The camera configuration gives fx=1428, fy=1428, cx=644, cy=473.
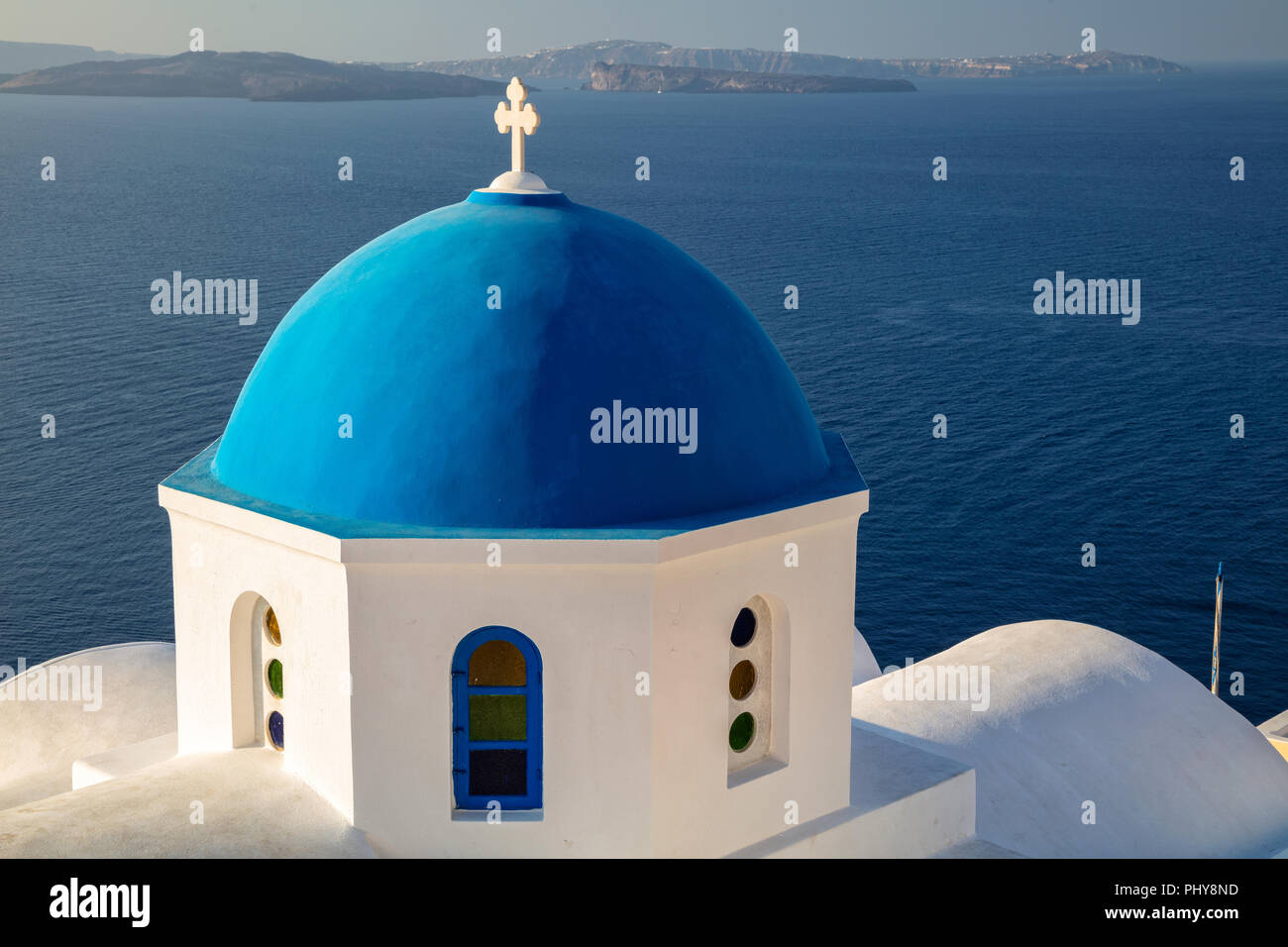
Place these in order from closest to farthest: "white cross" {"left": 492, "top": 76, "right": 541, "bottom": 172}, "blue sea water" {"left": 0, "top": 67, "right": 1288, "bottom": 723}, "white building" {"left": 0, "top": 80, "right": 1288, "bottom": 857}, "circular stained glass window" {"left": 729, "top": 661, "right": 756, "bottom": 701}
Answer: "white building" {"left": 0, "top": 80, "right": 1288, "bottom": 857} < "circular stained glass window" {"left": 729, "top": 661, "right": 756, "bottom": 701} < "white cross" {"left": 492, "top": 76, "right": 541, "bottom": 172} < "blue sea water" {"left": 0, "top": 67, "right": 1288, "bottom": 723}

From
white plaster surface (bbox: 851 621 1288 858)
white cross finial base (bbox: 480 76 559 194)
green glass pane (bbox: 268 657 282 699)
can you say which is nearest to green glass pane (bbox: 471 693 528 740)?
green glass pane (bbox: 268 657 282 699)

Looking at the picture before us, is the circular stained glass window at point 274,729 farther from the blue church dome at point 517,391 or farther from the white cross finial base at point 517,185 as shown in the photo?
the white cross finial base at point 517,185

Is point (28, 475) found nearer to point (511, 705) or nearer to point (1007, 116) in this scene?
point (511, 705)

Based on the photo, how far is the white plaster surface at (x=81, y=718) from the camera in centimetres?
1667

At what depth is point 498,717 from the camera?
406 inches

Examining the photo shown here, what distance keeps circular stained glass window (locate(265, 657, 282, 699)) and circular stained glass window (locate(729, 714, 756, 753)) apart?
3606 millimetres

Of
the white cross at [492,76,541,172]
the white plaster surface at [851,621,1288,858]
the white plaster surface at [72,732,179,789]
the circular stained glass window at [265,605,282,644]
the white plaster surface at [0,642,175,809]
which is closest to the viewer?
the circular stained glass window at [265,605,282,644]

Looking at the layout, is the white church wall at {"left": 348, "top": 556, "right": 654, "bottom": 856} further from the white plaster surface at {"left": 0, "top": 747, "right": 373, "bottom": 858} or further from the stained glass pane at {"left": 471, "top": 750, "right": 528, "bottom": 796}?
the white plaster surface at {"left": 0, "top": 747, "right": 373, "bottom": 858}

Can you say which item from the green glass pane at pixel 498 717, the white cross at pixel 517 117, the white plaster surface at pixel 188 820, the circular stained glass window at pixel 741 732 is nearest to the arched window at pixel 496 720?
the green glass pane at pixel 498 717

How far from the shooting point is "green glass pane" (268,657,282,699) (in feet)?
37.4

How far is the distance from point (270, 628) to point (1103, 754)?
9.99 meters

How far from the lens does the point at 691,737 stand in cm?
1048

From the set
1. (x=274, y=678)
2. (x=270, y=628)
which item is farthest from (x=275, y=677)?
(x=270, y=628)

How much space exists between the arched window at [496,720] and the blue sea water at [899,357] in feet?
88.5
